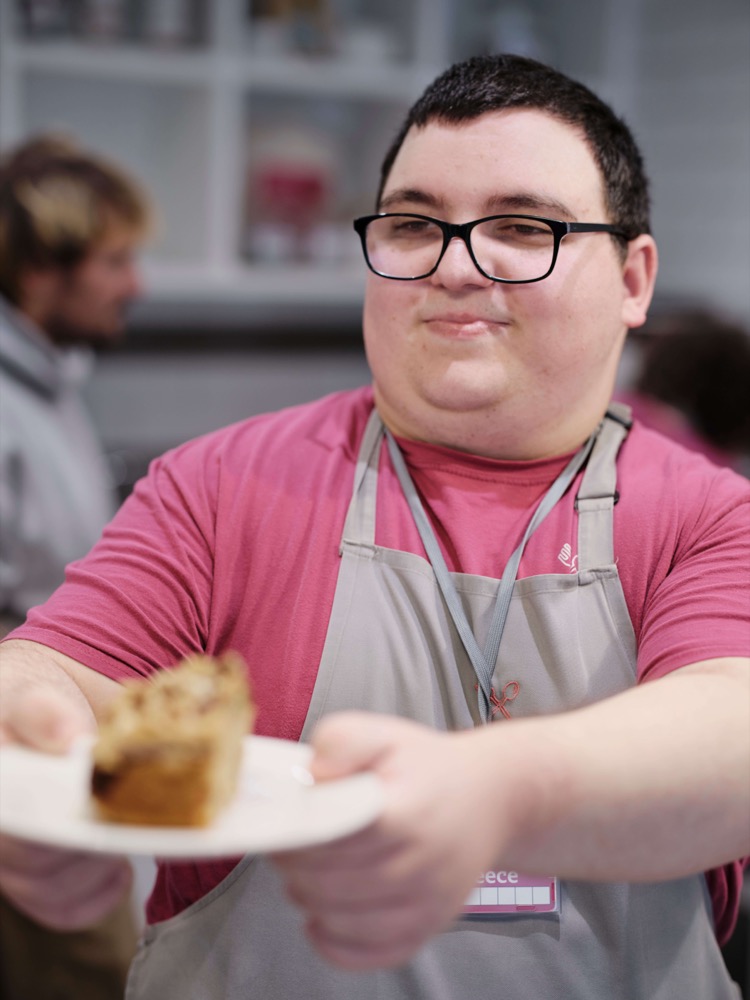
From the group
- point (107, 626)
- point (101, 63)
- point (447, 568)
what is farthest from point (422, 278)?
point (101, 63)

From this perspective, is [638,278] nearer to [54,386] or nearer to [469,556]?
[469,556]

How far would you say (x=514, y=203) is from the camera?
3.84 feet

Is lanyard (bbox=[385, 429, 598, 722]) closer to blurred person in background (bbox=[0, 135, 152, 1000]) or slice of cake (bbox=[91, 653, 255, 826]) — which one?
slice of cake (bbox=[91, 653, 255, 826])

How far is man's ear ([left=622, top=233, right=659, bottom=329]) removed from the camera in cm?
130

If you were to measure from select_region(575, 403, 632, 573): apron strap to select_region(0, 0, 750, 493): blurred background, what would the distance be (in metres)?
2.27

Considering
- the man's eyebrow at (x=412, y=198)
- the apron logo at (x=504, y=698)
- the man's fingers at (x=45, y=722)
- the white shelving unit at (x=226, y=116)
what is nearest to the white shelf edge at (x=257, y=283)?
the white shelving unit at (x=226, y=116)

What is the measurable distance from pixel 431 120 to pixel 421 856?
802mm

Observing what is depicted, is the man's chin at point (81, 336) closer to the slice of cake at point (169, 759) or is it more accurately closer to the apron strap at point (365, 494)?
the apron strap at point (365, 494)

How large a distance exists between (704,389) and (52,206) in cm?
159

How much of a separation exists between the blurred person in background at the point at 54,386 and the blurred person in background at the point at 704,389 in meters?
1.29

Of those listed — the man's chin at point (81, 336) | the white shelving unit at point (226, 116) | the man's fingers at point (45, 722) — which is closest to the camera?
the man's fingers at point (45, 722)

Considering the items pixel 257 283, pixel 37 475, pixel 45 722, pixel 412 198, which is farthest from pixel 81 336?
pixel 45 722

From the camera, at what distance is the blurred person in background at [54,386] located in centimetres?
227

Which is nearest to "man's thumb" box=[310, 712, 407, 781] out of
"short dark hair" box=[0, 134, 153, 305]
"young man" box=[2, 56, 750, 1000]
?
"young man" box=[2, 56, 750, 1000]
